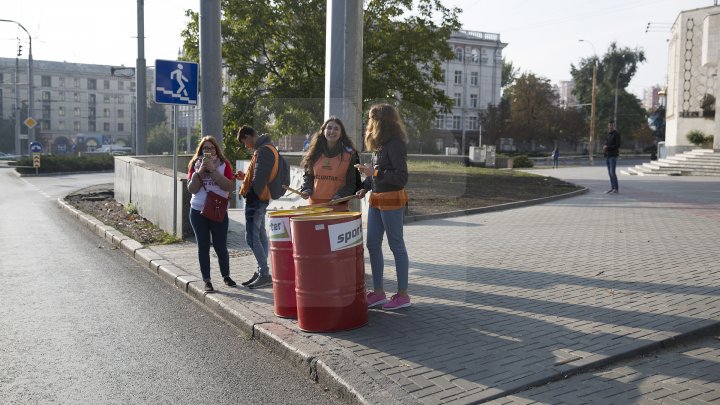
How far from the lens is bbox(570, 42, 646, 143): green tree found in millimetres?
86625

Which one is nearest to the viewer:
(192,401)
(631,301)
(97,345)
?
(192,401)

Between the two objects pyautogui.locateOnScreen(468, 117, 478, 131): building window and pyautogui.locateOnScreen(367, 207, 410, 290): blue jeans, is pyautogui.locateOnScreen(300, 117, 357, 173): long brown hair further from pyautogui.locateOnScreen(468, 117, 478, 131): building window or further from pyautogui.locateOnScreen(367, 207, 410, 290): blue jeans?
pyautogui.locateOnScreen(468, 117, 478, 131): building window

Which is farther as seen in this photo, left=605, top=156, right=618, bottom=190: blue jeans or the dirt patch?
left=605, top=156, right=618, bottom=190: blue jeans

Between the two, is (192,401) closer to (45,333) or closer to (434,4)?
(45,333)

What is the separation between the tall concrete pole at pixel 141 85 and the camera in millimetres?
22734

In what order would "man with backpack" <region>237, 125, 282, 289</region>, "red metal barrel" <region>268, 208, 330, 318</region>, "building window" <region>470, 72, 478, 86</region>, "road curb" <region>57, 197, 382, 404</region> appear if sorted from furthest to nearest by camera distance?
"building window" <region>470, 72, 478, 86</region>
"man with backpack" <region>237, 125, 282, 289</region>
"red metal barrel" <region>268, 208, 330, 318</region>
"road curb" <region>57, 197, 382, 404</region>

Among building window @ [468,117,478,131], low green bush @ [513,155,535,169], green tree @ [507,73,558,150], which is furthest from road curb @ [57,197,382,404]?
building window @ [468,117,478,131]

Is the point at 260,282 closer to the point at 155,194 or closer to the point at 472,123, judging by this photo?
the point at 155,194

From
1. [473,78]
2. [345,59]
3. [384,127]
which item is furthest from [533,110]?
[384,127]

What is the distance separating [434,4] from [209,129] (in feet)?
62.7

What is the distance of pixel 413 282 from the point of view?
7.31 metres

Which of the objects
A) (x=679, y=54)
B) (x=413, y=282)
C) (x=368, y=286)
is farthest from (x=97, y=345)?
(x=679, y=54)

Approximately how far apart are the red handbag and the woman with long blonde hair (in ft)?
6.32

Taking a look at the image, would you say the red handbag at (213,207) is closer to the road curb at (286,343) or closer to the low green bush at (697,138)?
the road curb at (286,343)
